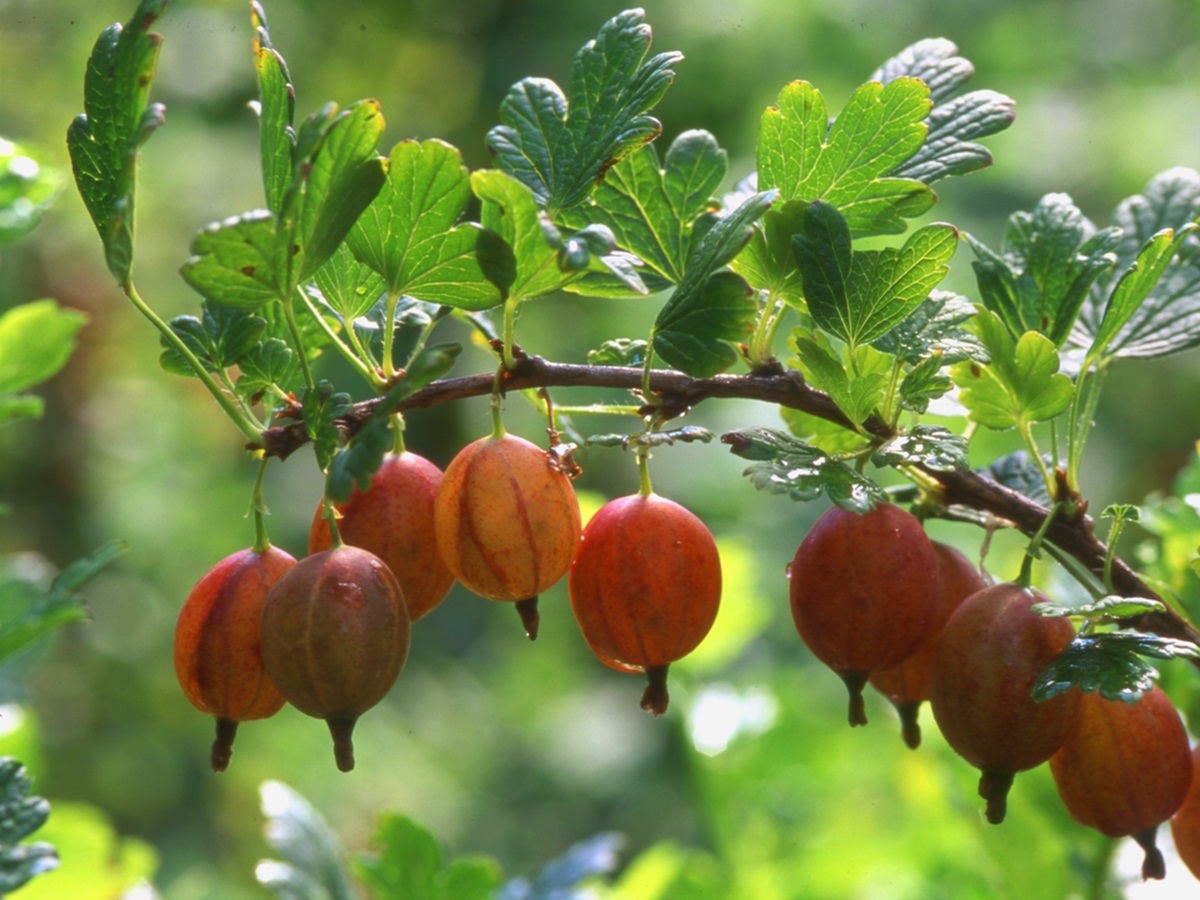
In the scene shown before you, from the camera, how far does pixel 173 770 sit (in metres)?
3.88

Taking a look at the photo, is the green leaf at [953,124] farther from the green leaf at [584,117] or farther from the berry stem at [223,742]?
the berry stem at [223,742]

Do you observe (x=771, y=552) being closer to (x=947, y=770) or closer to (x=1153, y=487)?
(x=1153, y=487)

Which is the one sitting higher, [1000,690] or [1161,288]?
[1161,288]

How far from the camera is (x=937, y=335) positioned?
3.19 feet

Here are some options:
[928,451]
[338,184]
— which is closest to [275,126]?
[338,184]

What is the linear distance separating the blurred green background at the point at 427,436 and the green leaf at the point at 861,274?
2.24 meters

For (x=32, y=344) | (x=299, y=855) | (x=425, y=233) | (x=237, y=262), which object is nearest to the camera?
(x=237, y=262)

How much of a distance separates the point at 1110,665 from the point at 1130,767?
139 millimetres

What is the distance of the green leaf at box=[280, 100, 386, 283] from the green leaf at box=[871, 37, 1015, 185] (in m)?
0.45

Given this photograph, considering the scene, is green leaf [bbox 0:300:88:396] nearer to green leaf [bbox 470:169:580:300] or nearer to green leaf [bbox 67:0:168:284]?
green leaf [bbox 67:0:168:284]

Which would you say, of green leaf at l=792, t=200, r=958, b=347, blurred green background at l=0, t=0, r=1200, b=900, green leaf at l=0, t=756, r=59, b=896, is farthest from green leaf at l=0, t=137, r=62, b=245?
blurred green background at l=0, t=0, r=1200, b=900

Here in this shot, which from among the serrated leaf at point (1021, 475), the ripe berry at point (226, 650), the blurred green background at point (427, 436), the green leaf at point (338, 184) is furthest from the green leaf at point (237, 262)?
the blurred green background at point (427, 436)

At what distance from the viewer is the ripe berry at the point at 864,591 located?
943 millimetres

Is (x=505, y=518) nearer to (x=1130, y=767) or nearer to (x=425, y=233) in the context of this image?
(x=425, y=233)
